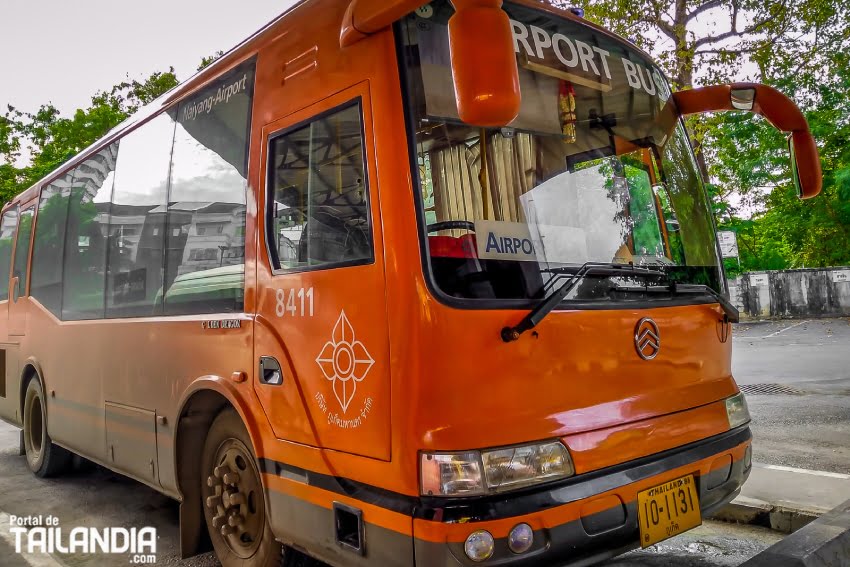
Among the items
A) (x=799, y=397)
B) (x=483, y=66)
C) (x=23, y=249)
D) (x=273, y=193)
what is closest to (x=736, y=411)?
(x=483, y=66)

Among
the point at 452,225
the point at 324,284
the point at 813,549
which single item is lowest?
the point at 813,549

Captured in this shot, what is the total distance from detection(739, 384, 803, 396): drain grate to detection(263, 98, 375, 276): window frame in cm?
812

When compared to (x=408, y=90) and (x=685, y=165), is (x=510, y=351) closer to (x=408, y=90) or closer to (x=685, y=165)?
(x=408, y=90)

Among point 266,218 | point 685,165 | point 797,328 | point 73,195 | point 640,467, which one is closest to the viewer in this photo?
point 640,467

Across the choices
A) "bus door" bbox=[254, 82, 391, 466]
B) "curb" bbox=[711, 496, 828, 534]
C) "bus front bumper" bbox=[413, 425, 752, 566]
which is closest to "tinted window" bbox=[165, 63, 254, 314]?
"bus door" bbox=[254, 82, 391, 466]

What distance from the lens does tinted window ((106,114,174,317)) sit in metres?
4.48

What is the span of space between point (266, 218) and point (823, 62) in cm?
1425

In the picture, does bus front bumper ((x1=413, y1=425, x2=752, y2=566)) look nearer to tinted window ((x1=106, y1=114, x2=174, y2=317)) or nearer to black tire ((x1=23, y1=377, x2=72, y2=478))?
tinted window ((x1=106, y1=114, x2=174, y2=317))

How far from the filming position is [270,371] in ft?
10.6

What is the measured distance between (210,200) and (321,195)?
1147 mm

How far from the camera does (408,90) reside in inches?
107

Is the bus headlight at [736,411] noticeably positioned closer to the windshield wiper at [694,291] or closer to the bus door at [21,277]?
the windshield wiper at [694,291]

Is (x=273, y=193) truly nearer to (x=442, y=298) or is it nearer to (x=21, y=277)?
(x=442, y=298)

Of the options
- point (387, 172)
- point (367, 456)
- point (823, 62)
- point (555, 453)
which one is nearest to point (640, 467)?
point (555, 453)
